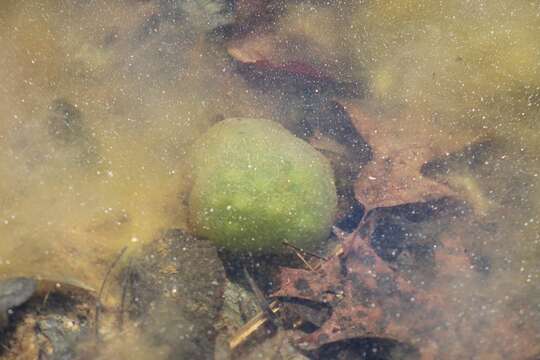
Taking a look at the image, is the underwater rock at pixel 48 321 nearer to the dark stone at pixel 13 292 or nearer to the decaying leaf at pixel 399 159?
the dark stone at pixel 13 292

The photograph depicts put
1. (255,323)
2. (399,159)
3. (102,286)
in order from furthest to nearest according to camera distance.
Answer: (399,159), (255,323), (102,286)

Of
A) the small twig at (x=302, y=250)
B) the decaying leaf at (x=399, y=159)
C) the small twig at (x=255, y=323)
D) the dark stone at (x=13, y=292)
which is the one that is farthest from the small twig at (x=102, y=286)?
the decaying leaf at (x=399, y=159)

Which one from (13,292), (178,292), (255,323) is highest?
(13,292)

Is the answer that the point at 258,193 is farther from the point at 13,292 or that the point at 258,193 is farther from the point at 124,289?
the point at 13,292

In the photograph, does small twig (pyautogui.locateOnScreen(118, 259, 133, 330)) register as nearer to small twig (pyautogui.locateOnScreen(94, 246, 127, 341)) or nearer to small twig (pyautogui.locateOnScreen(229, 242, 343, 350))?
small twig (pyautogui.locateOnScreen(94, 246, 127, 341))

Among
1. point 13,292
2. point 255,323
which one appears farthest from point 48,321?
point 255,323

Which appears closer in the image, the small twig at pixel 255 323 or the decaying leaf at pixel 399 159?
the small twig at pixel 255 323
